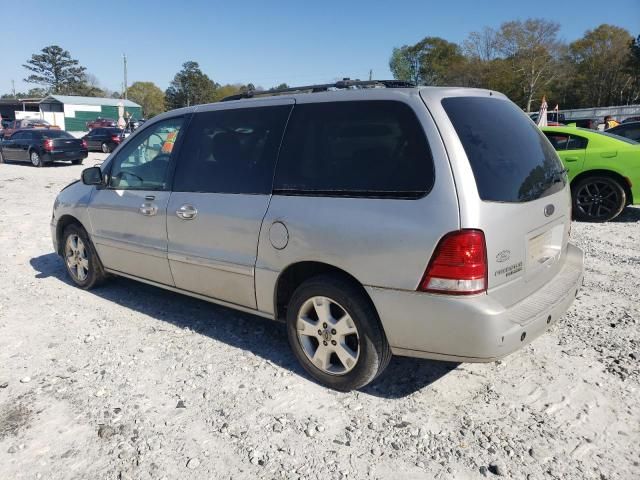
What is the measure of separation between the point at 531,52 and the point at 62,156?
49.3m

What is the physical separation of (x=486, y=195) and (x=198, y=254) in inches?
85.3

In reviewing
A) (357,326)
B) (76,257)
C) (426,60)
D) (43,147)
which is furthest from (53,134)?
(426,60)

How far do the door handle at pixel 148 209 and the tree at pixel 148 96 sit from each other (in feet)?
298

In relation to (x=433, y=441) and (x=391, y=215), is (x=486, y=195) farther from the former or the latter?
(x=433, y=441)

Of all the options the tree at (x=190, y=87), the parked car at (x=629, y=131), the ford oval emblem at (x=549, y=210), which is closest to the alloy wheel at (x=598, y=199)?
the parked car at (x=629, y=131)

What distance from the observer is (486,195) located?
261cm

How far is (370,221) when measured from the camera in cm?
277

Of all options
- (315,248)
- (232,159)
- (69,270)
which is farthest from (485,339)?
(69,270)

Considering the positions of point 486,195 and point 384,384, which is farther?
point 384,384

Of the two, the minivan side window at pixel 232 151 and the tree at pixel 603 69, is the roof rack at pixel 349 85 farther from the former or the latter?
the tree at pixel 603 69

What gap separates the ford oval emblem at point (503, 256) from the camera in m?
2.62

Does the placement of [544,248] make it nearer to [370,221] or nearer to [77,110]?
[370,221]

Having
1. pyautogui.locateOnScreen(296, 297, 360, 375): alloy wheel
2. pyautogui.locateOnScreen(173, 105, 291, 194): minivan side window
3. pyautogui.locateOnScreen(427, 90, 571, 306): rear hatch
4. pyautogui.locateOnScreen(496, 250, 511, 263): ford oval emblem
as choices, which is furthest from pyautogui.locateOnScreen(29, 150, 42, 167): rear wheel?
pyautogui.locateOnScreen(496, 250, 511, 263): ford oval emblem

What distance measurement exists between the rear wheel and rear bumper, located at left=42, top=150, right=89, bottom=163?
11.5 inches
